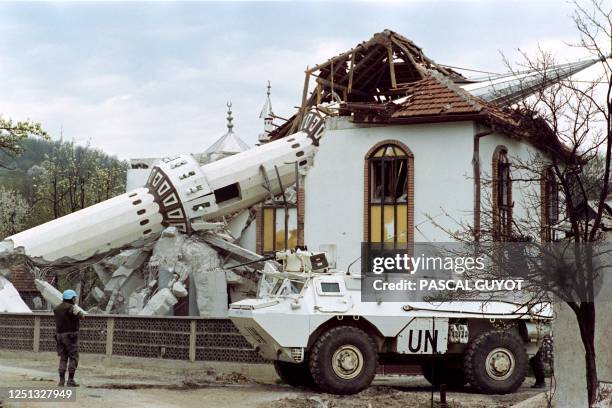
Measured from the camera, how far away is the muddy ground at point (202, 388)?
15375mm

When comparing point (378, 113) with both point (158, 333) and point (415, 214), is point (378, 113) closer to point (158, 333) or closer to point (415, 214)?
point (415, 214)

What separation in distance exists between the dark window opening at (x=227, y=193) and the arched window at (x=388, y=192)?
479 cm

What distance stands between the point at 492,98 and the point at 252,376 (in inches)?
416

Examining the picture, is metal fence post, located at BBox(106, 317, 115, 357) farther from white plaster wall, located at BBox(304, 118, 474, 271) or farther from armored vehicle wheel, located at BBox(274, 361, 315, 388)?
white plaster wall, located at BBox(304, 118, 474, 271)

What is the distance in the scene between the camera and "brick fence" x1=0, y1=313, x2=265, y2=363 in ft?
66.7

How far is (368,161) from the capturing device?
86.2 feet

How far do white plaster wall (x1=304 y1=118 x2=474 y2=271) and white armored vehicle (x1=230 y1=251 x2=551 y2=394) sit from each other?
7.26 metres

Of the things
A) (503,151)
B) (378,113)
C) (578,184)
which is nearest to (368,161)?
(378,113)

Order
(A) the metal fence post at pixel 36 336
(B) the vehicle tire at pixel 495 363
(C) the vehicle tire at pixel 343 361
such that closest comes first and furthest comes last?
(C) the vehicle tire at pixel 343 361, (B) the vehicle tire at pixel 495 363, (A) the metal fence post at pixel 36 336

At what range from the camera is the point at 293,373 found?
18.4 m

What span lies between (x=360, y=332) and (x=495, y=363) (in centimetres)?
253

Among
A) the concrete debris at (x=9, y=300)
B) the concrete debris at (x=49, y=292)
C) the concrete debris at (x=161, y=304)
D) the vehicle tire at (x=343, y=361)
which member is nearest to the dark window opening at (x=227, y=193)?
the concrete debris at (x=161, y=304)

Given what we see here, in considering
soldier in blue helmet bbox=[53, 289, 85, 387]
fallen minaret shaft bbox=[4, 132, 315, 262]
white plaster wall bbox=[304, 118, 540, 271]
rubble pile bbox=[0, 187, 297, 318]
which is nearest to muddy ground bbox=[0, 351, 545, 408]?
soldier in blue helmet bbox=[53, 289, 85, 387]

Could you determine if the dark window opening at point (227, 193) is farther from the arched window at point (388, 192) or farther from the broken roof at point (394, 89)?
the arched window at point (388, 192)
